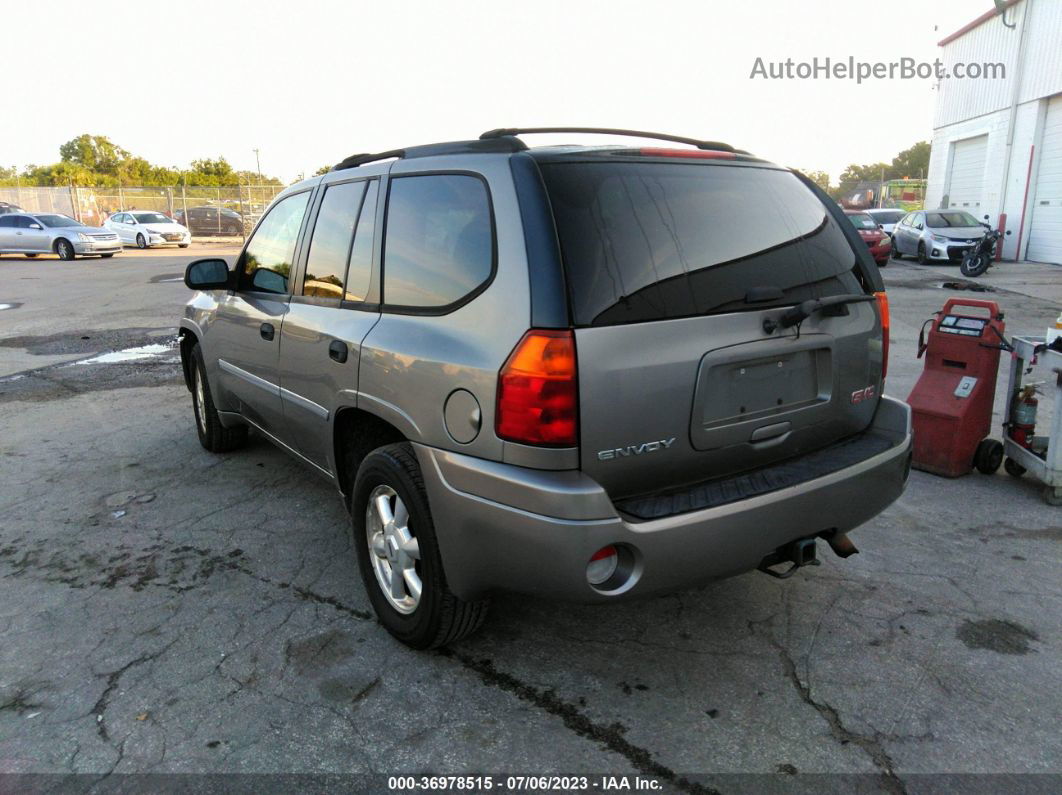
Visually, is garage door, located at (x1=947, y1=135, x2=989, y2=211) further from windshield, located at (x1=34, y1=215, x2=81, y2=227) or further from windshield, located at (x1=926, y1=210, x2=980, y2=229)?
windshield, located at (x1=34, y1=215, x2=81, y2=227)

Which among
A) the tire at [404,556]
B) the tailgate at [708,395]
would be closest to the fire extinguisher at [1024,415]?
the tailgate at [708,395]

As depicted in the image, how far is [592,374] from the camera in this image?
2.37m

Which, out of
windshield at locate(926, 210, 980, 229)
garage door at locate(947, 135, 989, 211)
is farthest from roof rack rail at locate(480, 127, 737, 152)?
garage door at locate(947, 135, 989, 211)

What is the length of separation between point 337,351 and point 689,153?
1605 millimetres

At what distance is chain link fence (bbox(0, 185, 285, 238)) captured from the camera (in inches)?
1565

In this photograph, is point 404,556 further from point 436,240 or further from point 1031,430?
point 1031,430

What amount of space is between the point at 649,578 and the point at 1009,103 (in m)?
26.0

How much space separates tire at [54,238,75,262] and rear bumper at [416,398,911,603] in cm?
2748

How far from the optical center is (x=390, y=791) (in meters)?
2.35

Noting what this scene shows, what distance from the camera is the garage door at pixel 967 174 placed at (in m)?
25.2

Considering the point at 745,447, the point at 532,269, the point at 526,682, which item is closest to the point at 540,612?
the point at 526,682

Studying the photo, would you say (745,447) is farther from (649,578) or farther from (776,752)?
(776,752)

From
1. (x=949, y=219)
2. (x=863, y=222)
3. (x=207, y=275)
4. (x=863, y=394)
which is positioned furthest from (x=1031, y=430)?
(x=949, y=219)

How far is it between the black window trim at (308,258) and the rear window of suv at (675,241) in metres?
1.02
